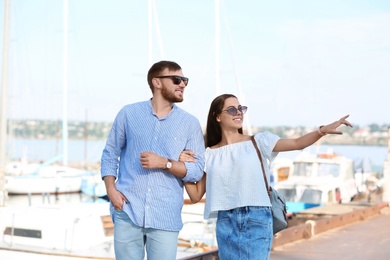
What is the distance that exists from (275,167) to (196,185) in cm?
2984

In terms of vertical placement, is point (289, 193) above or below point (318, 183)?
below

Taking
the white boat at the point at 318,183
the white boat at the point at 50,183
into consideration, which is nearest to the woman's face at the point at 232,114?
the white boat at the point at 318,183

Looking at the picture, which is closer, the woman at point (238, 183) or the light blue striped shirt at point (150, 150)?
the light blue striped shirt at point (150, 150)

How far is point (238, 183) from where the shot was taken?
4.48 m

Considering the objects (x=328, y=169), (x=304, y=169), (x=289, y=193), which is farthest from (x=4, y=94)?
(x=328, y=169)

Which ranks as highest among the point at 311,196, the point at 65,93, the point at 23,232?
the point at 65,93

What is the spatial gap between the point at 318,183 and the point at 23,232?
12.2 m

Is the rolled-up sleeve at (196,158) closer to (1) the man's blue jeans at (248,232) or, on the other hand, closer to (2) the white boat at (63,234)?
(1) the man's blue jeans at (248,232)

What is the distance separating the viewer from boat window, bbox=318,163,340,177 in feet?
86.8

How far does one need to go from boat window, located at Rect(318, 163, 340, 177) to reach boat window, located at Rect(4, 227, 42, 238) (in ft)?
41.9

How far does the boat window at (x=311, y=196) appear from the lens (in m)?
25.6

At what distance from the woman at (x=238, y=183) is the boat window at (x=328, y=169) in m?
22.0

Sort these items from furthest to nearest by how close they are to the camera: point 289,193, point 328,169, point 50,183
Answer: point 50,183 < point 328,169 < point 289,193

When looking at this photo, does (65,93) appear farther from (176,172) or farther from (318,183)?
(176,172)
